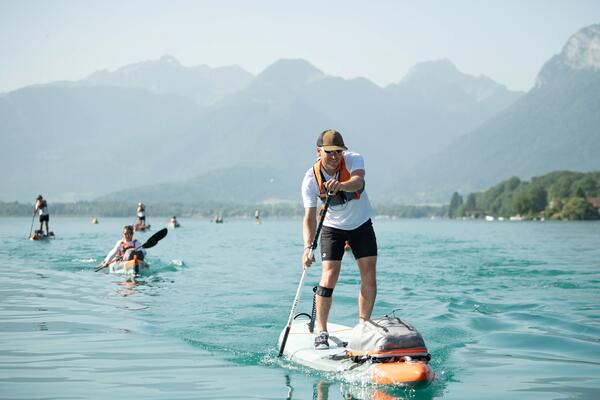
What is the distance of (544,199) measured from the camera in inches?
5960

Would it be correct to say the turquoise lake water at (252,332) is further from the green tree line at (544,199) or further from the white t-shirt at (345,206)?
the green tree line at (544,199)

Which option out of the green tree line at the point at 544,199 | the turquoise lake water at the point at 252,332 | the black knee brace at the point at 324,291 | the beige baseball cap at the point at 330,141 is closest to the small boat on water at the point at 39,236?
the turquoise lake water at the point at 252,332

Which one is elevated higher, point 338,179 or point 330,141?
point 330,141

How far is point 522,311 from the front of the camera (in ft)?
46.9

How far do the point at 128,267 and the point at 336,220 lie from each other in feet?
44.7

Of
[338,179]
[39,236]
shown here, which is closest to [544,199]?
[39,236]

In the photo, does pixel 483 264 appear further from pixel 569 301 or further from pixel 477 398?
pixel 477 398

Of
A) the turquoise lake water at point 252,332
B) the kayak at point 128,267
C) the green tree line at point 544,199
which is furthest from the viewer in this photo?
the green tree line at point 544,199

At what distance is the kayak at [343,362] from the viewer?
8211 mm

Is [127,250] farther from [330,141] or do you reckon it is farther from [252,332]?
[330,141]

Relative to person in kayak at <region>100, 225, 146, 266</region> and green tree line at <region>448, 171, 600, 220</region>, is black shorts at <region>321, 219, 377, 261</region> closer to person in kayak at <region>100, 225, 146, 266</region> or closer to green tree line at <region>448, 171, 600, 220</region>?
person in kayak at <region>100, 225, 146, 266</region>

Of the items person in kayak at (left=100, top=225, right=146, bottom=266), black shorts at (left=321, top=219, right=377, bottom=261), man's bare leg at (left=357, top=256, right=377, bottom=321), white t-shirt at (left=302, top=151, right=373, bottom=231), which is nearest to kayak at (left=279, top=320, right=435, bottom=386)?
man's bare leg at (left=357, top=256, right=377, bottom=321)

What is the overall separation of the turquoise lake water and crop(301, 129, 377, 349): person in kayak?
1228mm

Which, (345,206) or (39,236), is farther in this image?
(39,236)
